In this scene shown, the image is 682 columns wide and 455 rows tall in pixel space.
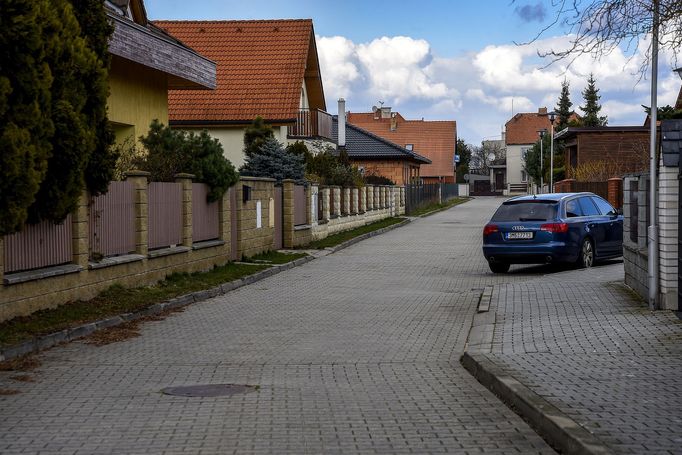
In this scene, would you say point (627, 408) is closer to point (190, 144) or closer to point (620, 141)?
point (190, 144)

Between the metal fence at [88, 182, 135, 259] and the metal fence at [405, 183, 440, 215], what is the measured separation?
1689 inches

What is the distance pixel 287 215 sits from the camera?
89.1 feet

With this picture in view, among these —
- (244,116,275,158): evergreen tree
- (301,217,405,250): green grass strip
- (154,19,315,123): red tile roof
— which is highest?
(154,19,315,123): red tile roof

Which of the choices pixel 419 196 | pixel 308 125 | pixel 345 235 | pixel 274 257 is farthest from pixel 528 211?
pixel 419 196

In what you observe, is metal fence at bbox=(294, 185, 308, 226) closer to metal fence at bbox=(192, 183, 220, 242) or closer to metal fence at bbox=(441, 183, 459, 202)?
metal fence at bbox=(192, 183, 220, 242)

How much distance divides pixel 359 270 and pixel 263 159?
966cm

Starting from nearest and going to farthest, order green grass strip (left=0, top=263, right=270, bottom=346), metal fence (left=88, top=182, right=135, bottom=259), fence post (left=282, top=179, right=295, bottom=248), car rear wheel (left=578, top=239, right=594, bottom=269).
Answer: green grass strip (left=0, top=263, right=270, bottom=346) < metal fence (left=88, top=182, right=135, bottom=259) < car rear wheel (left=578, top=239, right=594, bottom=269) < fence post (left=282, top=179, right=295, bottom=248)

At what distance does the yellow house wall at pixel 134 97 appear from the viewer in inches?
850

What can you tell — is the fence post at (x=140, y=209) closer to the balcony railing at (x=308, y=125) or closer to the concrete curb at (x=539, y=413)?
the concrete curb at (x=539, y=413)

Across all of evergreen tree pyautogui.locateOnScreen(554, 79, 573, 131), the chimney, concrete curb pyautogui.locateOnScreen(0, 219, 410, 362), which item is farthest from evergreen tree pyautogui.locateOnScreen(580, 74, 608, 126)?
concrete curb pyautogui.locateOnScreen(0, 219, 410, 362)

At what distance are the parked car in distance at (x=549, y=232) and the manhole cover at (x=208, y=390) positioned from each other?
470 inches

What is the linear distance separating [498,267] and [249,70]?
919 inches

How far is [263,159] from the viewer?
3064 centimetres

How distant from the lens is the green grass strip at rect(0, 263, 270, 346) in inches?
443
